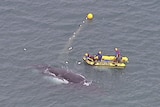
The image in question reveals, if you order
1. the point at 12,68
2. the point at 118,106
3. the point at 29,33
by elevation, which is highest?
the point at 29,33

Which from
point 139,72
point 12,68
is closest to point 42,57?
point 12,68

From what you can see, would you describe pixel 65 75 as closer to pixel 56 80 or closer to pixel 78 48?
pixel 56 80

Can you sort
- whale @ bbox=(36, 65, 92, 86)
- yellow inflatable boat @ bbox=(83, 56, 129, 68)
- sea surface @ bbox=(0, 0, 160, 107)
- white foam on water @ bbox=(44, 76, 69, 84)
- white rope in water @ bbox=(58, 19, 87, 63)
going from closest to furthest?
sea surface @ bbox=(0, 0, 160, 107) → whale @ bbox=(36, 65, 92, 86) → white foam on water @ bbox=(44, 76, 69, 84) → yellow inflatable boat @ bbox=(83, 56, 129, 68) → white rope in water @ bbox=(58, 19, 87, 63)

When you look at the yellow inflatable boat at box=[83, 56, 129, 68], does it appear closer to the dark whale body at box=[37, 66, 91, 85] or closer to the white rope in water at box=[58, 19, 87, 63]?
the white rope in water at box=[58, 19, 87, 63]

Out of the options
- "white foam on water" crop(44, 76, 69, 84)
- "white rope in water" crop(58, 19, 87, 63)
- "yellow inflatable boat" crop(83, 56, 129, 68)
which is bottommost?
"white foam on water" crop(44, 76, 69, 84)

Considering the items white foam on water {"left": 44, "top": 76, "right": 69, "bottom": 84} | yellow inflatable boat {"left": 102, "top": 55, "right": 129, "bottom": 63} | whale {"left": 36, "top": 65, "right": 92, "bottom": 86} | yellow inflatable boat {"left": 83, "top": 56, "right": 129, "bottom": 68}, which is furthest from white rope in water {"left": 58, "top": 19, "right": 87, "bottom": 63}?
yellow inflatable boat {"left": 102, "top": 55, "right": 129, "bottom": 63}

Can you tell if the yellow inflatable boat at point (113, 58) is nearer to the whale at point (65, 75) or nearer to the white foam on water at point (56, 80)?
the whale at point (65, 75)

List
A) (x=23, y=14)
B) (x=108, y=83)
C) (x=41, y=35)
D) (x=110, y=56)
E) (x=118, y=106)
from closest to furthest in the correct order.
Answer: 1. (x=118, y=106)
2. (x=108, y=83)
3. (x=110, y=56)
4. (x=41, y=35)
5. (x=23, y=14)

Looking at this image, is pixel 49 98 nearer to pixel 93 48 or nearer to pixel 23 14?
pixel 93 48
